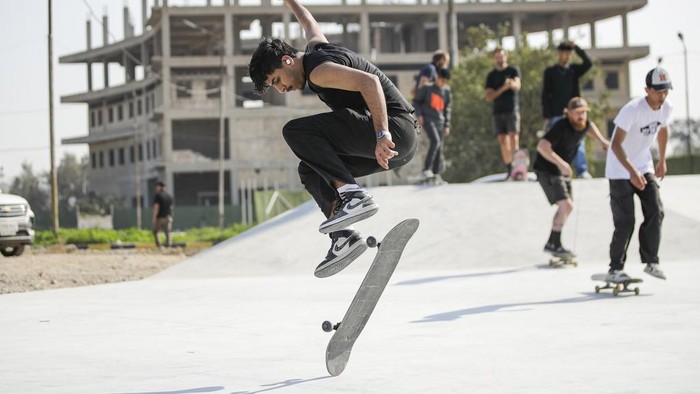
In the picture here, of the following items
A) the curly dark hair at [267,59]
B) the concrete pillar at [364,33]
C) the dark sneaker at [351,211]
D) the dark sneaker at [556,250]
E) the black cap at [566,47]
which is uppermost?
the concrete pillar at [364,33]

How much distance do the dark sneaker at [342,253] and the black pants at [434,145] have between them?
9.33 m

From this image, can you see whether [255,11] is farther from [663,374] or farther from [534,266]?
[663,374]

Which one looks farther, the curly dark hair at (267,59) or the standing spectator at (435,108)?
the standing spectator at (435,108)

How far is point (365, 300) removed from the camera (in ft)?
17.3

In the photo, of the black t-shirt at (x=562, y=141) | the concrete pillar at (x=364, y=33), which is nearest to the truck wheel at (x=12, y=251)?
the black t-shirt at (x=562, y=141)

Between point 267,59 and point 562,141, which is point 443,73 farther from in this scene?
point 267,59

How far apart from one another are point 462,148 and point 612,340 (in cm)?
4840

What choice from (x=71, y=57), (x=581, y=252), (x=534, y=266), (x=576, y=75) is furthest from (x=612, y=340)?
(x=71, y=57)

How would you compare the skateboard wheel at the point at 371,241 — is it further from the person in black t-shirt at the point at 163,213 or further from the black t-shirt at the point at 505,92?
the person in black t-shirt at the point at 163,213

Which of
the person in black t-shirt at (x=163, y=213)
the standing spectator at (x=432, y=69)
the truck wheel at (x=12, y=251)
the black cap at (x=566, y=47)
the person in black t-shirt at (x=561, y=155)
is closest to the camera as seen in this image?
the person in black t-shirt at (x=561, y=155)

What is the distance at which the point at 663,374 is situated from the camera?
4.70 m

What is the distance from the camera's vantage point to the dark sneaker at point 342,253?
18.4ft

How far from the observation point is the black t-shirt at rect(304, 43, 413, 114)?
211 inches

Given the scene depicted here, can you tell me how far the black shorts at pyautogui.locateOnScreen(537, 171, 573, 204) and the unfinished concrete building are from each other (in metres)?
58.5
